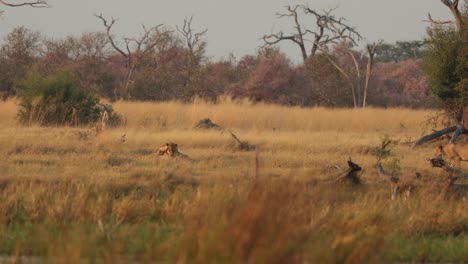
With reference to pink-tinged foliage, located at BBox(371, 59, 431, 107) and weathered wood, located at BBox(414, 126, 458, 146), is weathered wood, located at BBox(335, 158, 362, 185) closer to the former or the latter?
weathered wood, located at BBox(414, 126, 458, 146)

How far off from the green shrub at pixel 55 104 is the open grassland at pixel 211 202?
0.61m

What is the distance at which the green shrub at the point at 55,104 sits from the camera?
797 inches

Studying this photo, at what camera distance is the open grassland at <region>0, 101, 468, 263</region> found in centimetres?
470

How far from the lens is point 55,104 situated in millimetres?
20516

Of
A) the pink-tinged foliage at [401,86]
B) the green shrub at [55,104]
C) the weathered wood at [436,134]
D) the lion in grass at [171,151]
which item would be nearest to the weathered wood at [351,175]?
the lion in grass at [171,151]

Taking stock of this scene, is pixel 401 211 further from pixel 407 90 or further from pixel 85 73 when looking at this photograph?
pixel 407 90

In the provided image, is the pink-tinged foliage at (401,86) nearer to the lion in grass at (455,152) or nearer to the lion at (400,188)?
the lion in grass at (455,152)

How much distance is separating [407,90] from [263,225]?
52161 mm

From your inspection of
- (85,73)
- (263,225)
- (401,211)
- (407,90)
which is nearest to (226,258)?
(263,225)

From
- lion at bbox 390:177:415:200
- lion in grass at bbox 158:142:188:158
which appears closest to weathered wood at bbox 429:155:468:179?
lion at bbox 390:177:415:200

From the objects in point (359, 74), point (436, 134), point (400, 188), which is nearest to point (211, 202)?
point (400, 188)

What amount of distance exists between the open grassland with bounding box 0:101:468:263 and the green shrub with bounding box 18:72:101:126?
61 centimetres

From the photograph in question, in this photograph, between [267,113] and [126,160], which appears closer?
[126,160]

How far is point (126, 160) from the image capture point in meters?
12.9
